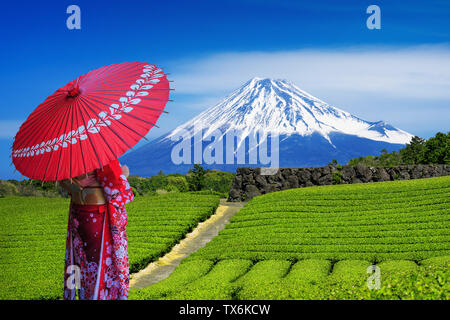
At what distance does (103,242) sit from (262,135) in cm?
9641

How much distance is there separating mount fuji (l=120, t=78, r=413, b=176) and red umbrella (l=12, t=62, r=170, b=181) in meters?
28.3

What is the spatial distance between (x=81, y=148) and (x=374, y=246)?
795cm

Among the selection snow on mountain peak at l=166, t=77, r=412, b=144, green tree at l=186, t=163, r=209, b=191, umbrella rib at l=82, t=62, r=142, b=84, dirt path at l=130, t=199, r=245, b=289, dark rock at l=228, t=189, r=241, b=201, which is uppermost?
snow on mountain peak at l=166, t=77, r=412, b=144

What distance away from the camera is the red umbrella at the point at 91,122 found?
16.0ft

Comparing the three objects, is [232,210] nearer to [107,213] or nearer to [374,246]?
[374,246]

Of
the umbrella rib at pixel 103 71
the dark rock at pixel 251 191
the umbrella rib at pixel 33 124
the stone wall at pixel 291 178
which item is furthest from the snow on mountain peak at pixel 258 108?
the umbrella rib at pixel 33 124

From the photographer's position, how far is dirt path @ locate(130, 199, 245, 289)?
10.7 meters

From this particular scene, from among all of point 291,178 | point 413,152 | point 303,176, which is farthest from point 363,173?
point 413,152

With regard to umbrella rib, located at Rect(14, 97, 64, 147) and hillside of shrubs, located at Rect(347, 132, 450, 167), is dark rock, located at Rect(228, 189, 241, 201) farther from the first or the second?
umbrella rib, located at Rect(14, 97, 64, 147)

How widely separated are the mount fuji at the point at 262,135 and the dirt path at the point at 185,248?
17.8 meters

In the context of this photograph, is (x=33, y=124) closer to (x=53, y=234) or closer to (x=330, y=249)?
(x=330, y=249)

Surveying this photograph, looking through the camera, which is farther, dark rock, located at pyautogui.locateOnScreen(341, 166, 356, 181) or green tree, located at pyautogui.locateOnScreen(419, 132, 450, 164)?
green tree, located at pyautogui.locateOnScreen(419, 132, 450, 164)

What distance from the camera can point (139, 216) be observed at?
1523cm

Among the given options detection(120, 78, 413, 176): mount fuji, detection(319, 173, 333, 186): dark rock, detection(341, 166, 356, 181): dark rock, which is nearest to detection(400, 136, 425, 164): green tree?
detection(341, 166, 356, 181): dark rock
